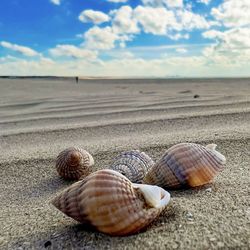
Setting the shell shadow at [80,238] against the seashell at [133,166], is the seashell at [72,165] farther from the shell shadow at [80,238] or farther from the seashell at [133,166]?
the shell shadow at [80,238]

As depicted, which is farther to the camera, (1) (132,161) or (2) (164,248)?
(1) (132,161)

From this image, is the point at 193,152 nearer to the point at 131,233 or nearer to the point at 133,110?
the point at 131,233

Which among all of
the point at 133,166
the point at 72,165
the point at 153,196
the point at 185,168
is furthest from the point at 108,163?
the point at 153,196

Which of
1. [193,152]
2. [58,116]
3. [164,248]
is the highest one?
[193,152]

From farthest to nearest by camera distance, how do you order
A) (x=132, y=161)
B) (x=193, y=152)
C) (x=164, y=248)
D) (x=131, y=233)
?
(x=132, y=161) < (x=193, y=152) < (x=131, y=233) < (x=164, y=248)

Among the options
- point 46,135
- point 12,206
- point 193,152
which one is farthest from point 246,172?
point 46,135

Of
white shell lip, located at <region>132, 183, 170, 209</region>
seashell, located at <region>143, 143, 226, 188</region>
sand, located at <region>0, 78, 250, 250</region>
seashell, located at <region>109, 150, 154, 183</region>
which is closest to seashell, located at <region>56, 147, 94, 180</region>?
sand, located at <region>0, 78, 250, 250</region>
